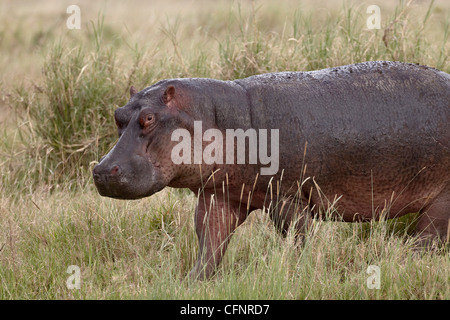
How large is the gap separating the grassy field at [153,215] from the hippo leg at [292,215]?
81 millimetres

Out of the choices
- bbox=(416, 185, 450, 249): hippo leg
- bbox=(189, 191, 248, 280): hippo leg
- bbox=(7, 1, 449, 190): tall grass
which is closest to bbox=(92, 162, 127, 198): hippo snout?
bbox=(189, 191, 248, 280): hippo leg

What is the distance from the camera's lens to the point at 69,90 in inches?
244

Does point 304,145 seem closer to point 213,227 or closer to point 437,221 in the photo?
point 213,227

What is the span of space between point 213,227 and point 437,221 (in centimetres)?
132

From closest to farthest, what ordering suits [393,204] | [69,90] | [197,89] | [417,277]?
[417,277] < [197,89] < [393,204] < [69,90]

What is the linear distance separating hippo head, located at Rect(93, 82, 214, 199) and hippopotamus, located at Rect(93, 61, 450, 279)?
11mm

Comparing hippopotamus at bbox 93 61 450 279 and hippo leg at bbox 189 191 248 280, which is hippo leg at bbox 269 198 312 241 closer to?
hippopotamus at bbox 93 61 450 279

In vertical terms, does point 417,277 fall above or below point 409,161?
below

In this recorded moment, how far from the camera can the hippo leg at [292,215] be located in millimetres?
4055

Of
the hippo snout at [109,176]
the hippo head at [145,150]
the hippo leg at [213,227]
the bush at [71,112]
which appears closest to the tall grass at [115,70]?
the bush at [71,112]
